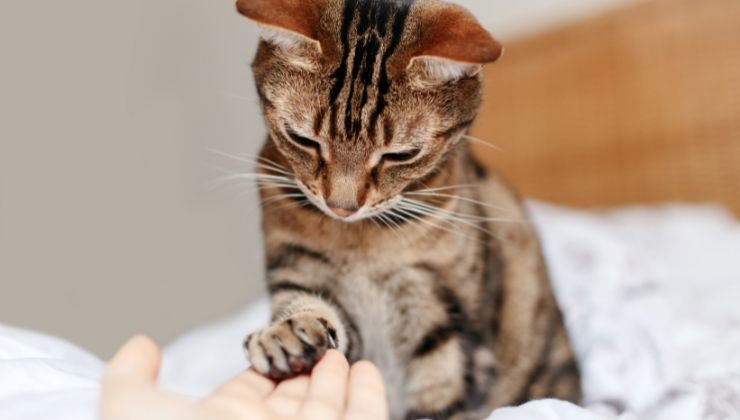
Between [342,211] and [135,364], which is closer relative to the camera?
[135,364]

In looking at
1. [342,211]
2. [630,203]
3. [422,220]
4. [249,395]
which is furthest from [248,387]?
[630,203]

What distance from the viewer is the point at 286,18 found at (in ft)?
2.50

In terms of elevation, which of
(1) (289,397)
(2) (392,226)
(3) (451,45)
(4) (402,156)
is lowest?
(1) (289,397)

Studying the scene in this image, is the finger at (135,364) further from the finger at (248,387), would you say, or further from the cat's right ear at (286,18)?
the cat's right ear at (286,18)

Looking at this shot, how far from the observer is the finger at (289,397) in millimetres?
649

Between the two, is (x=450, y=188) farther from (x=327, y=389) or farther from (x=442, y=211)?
(x=327, y=389)

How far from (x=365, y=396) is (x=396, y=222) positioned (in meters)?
0.32

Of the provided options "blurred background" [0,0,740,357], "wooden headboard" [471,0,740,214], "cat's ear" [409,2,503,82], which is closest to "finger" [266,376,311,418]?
"cat's ear" [409,2,503,82]

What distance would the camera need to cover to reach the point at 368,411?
2.11 ft

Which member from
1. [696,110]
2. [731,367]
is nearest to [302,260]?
[731,367]

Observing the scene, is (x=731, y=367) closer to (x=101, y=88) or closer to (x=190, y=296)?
(x=190, y=296)

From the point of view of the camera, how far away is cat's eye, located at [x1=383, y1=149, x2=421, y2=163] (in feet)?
2.72

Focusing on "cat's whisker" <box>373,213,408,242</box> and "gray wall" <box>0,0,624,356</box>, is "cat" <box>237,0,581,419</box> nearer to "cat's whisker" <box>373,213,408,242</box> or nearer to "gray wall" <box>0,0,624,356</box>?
"cat's whisker" <box>373,213,408,242</box>

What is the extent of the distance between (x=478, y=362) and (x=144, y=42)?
5.66 ft
